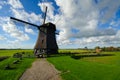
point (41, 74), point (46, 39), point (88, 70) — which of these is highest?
point (46, 39)

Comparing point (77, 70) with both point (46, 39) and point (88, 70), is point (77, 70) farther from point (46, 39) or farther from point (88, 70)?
point (46, 39)

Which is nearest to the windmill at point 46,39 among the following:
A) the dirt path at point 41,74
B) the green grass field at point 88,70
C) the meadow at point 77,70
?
the meadow at point 77,70

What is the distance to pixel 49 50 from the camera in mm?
47781

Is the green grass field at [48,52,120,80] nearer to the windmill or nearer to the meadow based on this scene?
the meadow

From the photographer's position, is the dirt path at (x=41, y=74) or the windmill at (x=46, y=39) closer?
the dirt path at (x=41, y=74)

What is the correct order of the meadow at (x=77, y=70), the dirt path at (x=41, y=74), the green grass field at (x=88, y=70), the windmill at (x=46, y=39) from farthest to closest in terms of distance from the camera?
1. the windmill at (x=46, y=39)
2. the meadow at (x=77, y=70)
3. the green grass field at (x=88, y=70)
4. the dirt path at (x=41, y=74)

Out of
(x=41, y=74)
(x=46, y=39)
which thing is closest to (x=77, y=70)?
(x=41, y=74)

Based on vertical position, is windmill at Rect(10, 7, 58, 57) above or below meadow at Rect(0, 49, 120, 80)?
above

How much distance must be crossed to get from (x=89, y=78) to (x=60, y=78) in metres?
2.56

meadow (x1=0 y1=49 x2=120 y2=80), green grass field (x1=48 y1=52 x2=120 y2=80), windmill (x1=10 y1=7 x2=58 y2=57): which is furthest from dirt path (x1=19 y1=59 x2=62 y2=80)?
windmill (x1=10 y1=7 x2=58 y2=57)

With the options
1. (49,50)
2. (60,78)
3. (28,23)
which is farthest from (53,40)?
(60,78)

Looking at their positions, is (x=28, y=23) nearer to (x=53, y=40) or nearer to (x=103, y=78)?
(x=53, y=40)

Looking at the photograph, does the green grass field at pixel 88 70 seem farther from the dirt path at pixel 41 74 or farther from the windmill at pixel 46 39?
the windmill at pixel 46 39

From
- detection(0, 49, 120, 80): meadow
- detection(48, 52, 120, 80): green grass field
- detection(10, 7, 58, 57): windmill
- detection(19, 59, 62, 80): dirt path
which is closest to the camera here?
detection(19, 59, 62, 80): dirt path
